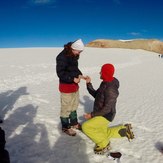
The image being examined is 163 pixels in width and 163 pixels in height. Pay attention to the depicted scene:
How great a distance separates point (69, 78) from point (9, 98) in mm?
5139

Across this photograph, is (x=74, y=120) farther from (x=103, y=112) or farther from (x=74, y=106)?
(x=103, y=112)

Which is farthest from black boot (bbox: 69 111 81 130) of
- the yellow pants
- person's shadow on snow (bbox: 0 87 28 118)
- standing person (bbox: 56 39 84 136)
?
person's shadow on snow (bbox: 0 87 28 118)

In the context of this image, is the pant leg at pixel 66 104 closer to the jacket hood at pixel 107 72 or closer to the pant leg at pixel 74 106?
the pant leg at pixel 74 106

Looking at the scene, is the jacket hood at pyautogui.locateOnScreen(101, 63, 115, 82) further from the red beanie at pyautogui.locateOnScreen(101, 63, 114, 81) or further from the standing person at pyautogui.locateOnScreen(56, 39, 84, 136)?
the standing person at pyautogui.locateOnScreen(56, 39, 84, 136)

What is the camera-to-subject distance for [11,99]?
1052 cm

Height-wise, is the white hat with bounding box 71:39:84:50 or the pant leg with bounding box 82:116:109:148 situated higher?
the white hat with bounding box 71:39:84:50

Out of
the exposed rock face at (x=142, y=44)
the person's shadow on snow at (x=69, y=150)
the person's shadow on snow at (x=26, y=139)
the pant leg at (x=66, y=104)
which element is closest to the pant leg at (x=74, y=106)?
the pant leg at (x=66, y=104)

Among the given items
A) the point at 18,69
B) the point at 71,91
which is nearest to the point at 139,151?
the point at 71,91

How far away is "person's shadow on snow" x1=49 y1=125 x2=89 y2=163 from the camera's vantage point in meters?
5.43

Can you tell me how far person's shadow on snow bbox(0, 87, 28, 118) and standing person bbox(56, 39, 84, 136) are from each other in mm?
2369

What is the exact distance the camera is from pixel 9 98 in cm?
1073

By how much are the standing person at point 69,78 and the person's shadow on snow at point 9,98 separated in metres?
2.37

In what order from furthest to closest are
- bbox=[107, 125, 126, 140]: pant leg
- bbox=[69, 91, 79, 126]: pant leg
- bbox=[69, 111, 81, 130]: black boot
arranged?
1. bbox=[69, 111, 81, 130]: black boot
2. bbox=[69, 91, 79, 126]: pant leg
3. bbox=[107, 125, 126, 140]: pant leg

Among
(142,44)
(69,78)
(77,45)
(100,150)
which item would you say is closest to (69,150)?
(100,150)
